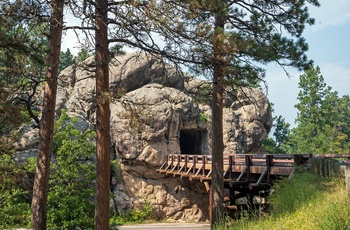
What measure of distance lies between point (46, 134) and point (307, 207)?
630 centimetres

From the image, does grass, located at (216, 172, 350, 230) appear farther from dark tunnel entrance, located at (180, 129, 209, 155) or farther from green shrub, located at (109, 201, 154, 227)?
dark tunnel entrance, located at (180, 129, 209, 155)

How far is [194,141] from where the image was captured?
33.5m

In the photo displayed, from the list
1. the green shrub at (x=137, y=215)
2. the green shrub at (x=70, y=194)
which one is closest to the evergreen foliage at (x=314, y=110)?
the green shrub at (x=137, y=215)

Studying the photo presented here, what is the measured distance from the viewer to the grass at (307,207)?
5.74 m

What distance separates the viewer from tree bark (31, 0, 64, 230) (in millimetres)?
8914

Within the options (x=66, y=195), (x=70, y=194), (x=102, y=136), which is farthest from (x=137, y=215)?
(x=102, y=136)

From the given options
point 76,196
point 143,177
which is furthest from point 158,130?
point 76,196

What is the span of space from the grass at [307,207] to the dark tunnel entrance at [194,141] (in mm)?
19581

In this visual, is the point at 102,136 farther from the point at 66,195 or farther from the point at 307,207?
the point at 66,195

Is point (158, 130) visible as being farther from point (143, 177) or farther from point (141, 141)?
point (143, 177)

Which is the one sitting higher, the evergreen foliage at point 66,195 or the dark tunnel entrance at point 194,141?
the dark tunnel entrance at point 194,141

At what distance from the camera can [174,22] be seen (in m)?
8.86

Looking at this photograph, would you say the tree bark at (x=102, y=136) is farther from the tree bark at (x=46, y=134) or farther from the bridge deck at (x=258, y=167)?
the bridge deck at (x=258, y=167)

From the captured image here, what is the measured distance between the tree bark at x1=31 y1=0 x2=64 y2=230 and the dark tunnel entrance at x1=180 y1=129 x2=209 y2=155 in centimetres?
2130
